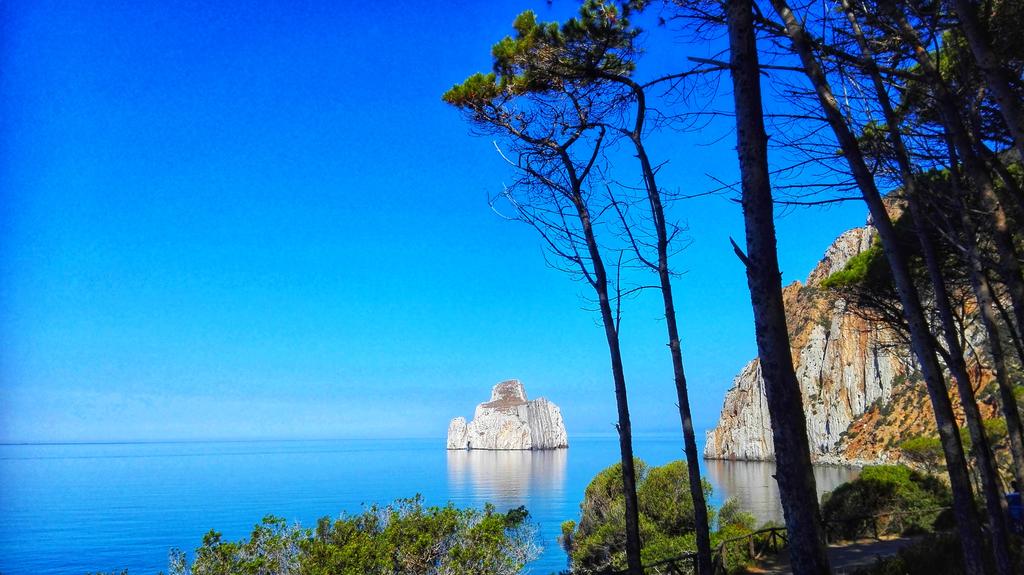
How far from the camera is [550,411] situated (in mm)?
182625

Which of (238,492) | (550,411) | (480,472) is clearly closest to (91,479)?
(238,492)

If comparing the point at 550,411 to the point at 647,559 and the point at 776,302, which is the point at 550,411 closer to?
the point at 647,559

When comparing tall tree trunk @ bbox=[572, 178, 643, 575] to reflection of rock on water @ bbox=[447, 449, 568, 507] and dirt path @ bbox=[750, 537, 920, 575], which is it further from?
reflection of rock on water @ bbox=[447, 449, 568, 507]

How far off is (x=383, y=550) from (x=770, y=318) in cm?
1362

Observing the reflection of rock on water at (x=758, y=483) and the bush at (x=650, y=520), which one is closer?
the bush at (x=650, y=520)

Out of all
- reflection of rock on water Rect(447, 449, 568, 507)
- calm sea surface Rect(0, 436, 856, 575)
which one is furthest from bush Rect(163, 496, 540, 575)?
reflection of rock on water Rect(447, 449, 568, 507)

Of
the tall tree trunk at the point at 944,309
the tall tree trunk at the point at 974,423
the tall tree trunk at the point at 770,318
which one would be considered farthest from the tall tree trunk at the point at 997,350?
the tall tree trunk at the point at 770,318

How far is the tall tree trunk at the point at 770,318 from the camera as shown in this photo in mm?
3146

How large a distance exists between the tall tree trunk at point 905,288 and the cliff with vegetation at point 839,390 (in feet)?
231

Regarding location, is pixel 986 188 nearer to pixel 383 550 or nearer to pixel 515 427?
pixel 383 550

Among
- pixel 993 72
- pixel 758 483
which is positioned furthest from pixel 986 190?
pixel 758 483

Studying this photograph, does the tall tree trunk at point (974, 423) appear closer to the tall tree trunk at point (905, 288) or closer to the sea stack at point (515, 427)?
the tall tree trunk at point (905, 288)

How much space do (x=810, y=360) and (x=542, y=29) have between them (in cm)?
9689

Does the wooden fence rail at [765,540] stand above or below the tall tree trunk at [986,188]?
below
